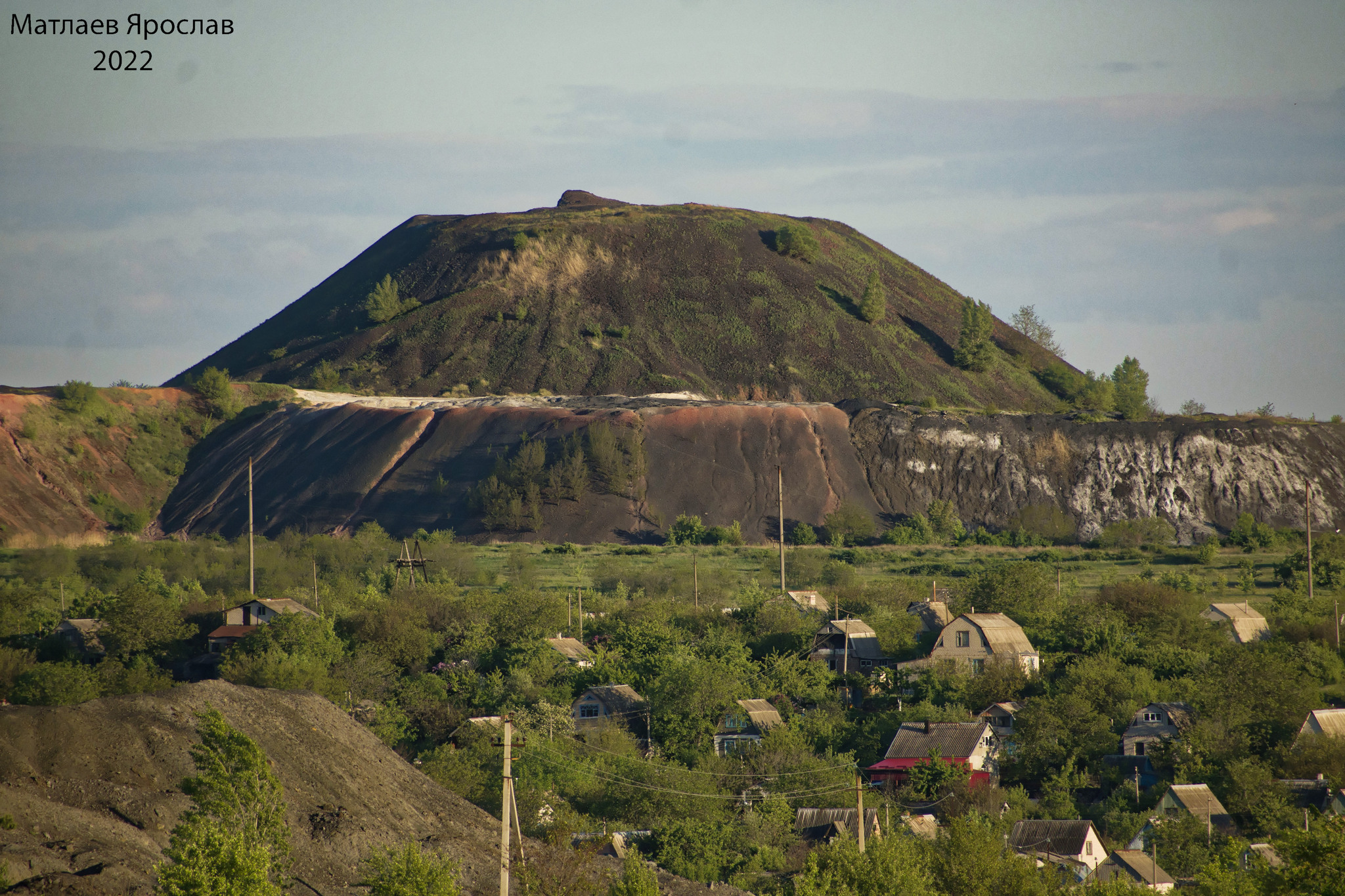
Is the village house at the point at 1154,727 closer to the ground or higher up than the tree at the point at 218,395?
closer to the ground

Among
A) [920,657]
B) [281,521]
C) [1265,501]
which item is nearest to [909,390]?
[1265,501]

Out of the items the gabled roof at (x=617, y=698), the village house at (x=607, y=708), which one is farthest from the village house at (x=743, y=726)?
the gabled roof at (x=617, y=698)

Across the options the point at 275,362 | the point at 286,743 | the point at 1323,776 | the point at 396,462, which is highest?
the point at 275,362

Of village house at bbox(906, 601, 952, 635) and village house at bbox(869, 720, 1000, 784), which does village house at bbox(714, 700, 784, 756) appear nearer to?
village house at bbox(869, 720, 1000, 784)

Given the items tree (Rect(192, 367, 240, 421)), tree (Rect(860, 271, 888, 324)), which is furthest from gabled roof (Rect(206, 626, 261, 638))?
tree (Rect(860, 271, 888, 324))

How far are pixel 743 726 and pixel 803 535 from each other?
121ft

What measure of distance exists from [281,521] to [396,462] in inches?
324

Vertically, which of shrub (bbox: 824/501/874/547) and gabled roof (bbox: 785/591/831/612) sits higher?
shrub (bbox: 824/501/874/547)

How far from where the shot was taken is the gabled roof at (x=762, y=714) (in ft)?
145

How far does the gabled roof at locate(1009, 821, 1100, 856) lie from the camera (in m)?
33.8

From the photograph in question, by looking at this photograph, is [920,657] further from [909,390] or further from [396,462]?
[909,390]

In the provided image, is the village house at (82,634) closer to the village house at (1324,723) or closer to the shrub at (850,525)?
the village house at (1324,723)

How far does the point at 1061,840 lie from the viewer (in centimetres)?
3419

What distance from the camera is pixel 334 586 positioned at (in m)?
66.3
